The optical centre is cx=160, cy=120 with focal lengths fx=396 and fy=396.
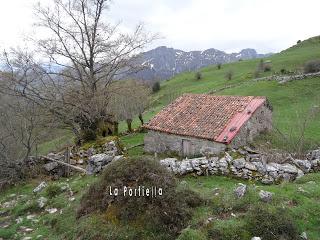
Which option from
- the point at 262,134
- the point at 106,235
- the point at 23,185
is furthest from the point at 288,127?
the point at 106,235

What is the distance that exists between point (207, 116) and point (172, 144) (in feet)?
8.22

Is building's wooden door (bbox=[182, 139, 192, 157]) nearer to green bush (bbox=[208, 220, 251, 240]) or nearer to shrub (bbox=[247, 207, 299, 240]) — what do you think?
shrub (bbox=[247, 207, 299, 240])

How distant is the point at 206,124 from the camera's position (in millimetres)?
21328

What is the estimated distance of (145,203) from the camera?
35.6ft

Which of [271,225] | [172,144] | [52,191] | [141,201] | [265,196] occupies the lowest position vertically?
[172,144]

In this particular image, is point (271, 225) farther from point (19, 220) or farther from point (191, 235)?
point (19, 220)

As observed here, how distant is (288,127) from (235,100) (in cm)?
697

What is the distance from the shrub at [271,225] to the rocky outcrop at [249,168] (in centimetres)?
474

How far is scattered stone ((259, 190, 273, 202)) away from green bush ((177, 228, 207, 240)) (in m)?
2.48

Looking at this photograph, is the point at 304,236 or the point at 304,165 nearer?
the point at 304,236

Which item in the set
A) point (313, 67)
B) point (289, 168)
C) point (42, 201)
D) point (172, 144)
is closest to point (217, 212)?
point (289, 168)

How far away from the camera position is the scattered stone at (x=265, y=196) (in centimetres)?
1131

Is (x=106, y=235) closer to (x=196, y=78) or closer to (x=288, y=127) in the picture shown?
(x=288, y=127)

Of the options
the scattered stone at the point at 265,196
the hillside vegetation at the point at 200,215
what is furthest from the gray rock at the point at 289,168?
the scattered stone at the point at 265,196
